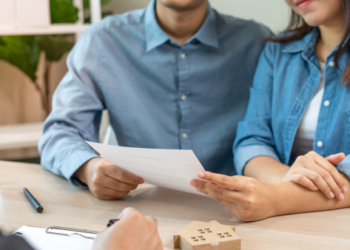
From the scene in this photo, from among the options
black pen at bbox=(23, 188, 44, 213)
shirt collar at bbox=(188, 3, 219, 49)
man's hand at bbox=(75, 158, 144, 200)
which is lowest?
black pen at bbox=(23, 188, 44, 213)

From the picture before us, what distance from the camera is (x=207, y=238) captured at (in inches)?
25.8

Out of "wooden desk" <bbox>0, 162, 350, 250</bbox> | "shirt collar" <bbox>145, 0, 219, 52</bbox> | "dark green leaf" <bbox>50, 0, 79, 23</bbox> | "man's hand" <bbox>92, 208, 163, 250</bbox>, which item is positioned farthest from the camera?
"dark green leaf" <bbox>50, 0, 79, 23</bbox>

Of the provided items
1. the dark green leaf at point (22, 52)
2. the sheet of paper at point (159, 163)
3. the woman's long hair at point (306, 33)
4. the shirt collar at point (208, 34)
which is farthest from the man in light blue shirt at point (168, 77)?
the dark green leaf at point (22, 52)

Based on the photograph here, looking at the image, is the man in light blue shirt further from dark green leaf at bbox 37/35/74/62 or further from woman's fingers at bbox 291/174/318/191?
dark green leaf at bbox 37/35/74/62

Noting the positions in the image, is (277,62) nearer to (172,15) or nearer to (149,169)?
(172,15)

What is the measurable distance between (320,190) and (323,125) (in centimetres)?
28

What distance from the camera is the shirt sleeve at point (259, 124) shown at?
1.11m

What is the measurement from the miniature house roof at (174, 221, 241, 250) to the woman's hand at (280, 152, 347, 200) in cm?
25

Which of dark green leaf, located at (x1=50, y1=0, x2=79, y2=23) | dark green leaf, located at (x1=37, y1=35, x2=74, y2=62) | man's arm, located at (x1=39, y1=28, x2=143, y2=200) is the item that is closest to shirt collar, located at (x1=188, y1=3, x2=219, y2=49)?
man's arm, located at (x1=39, y1=28, x2=143, y2=200)

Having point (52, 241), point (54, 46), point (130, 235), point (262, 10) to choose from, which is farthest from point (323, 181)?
point (54, 46)

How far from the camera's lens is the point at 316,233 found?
729 mm

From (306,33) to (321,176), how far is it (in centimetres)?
56

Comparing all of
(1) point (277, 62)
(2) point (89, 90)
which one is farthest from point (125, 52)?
(1) point (277, 62)

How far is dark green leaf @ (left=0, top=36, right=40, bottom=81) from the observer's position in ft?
7.18
